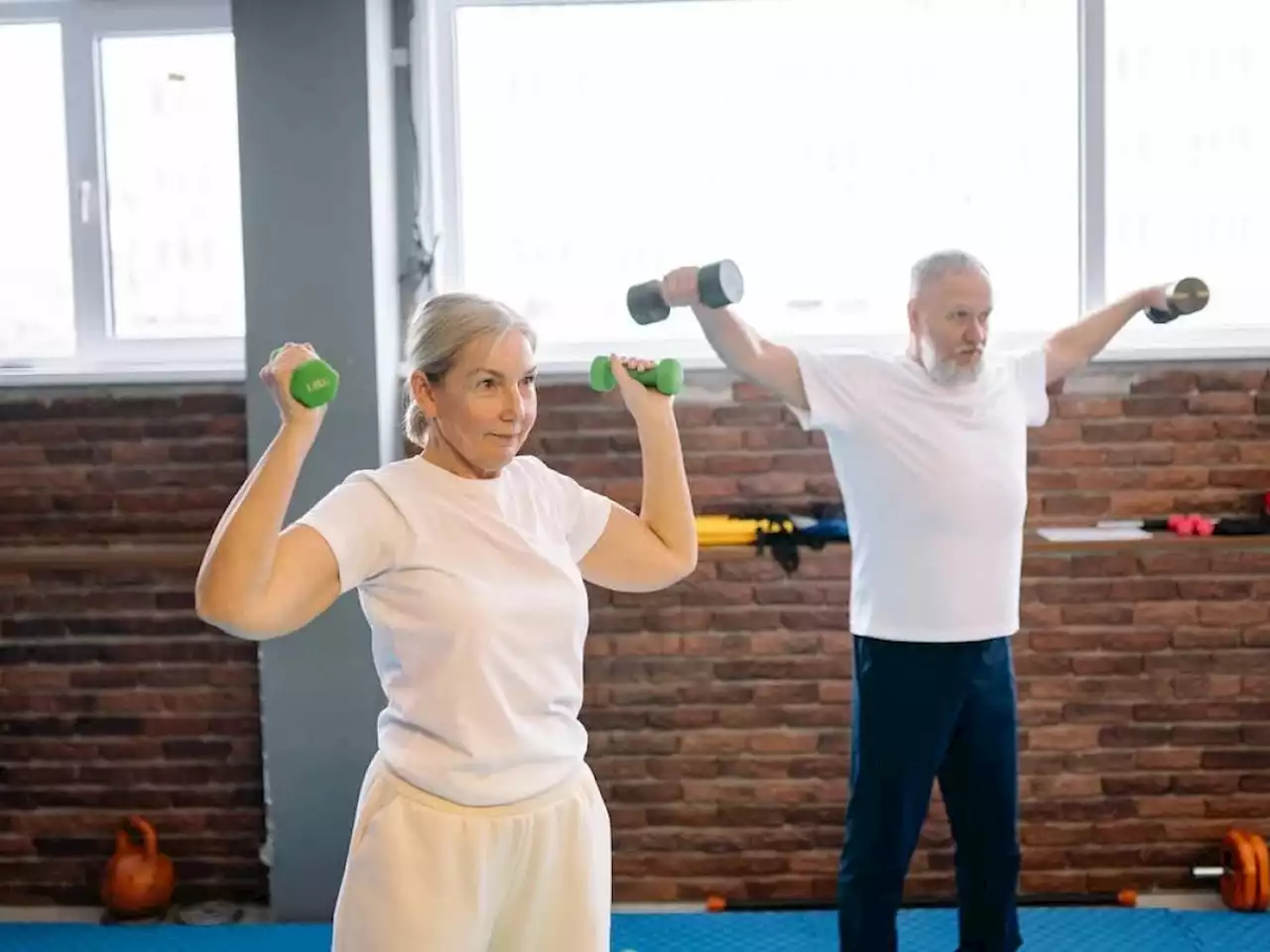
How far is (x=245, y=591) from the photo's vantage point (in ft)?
4.61

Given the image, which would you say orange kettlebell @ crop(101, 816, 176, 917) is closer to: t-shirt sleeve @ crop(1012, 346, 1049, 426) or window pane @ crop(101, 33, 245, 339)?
window pane @ crop(101, 33, 245, 339)

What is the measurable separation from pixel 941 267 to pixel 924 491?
468mm

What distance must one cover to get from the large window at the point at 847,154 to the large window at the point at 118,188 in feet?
2.02

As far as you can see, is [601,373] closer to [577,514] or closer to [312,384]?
[577,514]

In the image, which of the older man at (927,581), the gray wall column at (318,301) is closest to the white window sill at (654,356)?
the gray wall column at (318,301)

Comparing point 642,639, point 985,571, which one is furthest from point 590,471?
point 985,571

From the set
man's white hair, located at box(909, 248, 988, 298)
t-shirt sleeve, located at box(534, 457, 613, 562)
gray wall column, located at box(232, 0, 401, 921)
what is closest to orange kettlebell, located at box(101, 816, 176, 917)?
gray wall column, located at box(232, 0, 401, 921)

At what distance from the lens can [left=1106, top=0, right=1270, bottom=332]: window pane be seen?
3.30 m

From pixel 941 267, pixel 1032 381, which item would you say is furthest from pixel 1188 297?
pixel 941 267

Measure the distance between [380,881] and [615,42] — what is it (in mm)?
2498

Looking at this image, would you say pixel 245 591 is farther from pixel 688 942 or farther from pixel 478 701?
pixel 688 942

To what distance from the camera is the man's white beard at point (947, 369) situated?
2.57m

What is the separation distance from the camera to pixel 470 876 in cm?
151

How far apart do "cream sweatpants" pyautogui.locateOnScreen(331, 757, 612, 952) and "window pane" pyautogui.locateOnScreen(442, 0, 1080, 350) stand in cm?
200
